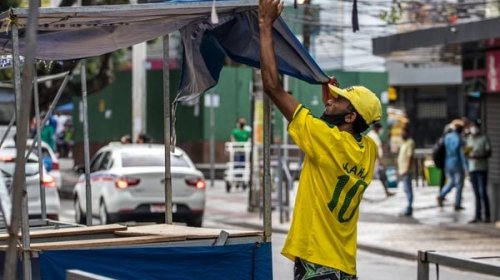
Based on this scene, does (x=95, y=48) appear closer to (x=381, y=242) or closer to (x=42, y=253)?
(x=42, y=253)

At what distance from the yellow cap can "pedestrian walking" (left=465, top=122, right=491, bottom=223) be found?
50.8 ft

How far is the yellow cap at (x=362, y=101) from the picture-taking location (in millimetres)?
6000

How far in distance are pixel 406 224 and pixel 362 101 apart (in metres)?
16.5

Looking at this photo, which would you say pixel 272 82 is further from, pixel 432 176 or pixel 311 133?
pixel 432 176

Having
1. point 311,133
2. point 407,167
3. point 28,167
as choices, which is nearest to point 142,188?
point 28,167

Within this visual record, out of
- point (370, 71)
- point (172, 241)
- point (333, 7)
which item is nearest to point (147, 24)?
point (172, 241)

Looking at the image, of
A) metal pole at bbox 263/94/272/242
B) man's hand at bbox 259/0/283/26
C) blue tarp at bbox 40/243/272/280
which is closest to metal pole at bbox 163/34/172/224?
metal pole at bbox 263/94/272/242

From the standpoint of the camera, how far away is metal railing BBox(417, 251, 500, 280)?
22.1ft

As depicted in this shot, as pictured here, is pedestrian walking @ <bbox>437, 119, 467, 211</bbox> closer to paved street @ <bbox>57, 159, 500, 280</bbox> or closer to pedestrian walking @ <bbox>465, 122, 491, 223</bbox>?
paved street @ <bbox>57, 159, 500, 280</bbox>

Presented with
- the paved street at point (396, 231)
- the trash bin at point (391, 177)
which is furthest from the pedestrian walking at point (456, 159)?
the trash bin at point (391, 177)

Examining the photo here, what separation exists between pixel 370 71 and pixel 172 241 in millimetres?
35128

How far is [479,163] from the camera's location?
21391 millimetres

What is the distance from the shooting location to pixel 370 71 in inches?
1652

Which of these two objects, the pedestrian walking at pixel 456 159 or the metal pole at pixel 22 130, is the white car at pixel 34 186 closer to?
the pedestrian walking at pixel 456 159
